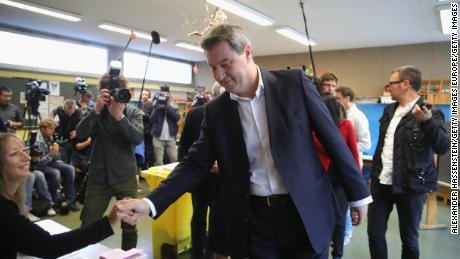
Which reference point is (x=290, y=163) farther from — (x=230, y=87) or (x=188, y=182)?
(x=188, y=182)

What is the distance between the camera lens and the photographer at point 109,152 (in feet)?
6.93

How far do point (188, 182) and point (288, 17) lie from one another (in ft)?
16.3

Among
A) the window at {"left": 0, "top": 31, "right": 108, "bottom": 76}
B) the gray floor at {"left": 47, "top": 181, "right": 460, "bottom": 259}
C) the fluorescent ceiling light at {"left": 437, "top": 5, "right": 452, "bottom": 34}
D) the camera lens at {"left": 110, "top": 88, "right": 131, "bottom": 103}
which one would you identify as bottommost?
the gray floor at {"left": 47, "top": 181, "right": 460, "bottom": 259}

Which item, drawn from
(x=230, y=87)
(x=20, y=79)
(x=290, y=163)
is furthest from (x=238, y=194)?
(x=20, y=79)

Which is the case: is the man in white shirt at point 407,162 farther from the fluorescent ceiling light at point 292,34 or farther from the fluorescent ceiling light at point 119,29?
the fluorescent ceiling light at point 119,29

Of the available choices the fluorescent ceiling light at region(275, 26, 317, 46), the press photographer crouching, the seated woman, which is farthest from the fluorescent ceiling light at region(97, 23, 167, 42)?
the seated woman

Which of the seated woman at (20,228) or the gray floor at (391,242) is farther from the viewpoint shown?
the gray floor at (391,242)

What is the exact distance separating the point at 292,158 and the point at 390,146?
4.53 ft

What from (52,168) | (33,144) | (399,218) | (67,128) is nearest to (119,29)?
(67,128)

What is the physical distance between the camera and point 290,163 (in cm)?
113

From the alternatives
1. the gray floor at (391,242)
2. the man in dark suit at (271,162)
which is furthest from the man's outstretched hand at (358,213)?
the gray floor at (391,242)

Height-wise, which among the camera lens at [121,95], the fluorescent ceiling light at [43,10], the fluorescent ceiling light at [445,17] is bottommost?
the camera lens at [121,95]

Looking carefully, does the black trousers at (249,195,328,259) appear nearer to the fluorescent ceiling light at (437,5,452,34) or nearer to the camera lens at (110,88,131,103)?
the camera lens at (110,88,131,103)

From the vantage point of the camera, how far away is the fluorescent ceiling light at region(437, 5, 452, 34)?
490 centimetres
